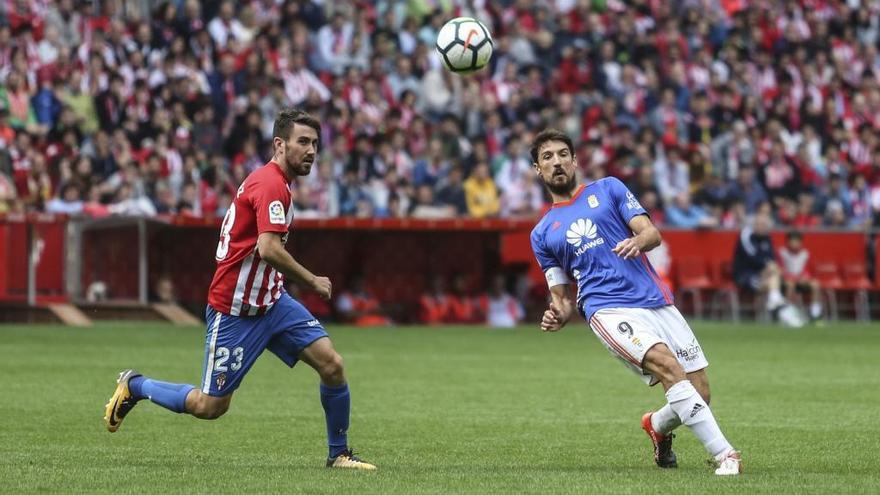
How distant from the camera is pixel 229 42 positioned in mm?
26891

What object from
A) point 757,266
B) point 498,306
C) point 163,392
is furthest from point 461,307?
point 163,392

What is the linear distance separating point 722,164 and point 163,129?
10754mm

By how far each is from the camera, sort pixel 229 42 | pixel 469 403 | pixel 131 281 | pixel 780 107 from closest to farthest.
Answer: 1. pixel 469 403
2. pixel 131 281
3. pixel 229 42
4. pixel 780 107

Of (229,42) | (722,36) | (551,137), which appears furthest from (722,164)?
(551,137)

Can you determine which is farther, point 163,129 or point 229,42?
point 229,42

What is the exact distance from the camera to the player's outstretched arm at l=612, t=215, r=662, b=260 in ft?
29.0

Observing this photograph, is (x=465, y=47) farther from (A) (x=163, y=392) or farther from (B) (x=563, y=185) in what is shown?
(A) (x=163, y=392)

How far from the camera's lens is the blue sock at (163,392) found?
938 centimetres

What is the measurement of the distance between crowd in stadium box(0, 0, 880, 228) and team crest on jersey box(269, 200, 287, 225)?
14.3m

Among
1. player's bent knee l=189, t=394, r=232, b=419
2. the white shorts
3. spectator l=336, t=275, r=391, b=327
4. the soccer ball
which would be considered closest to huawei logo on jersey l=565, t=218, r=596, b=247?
the white shorts

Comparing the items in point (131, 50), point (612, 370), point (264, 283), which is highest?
point (131, 50)

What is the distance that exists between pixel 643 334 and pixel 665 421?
0.72m

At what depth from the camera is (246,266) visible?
923cm

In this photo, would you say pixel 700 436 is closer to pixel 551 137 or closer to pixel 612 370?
pixel 551 137
